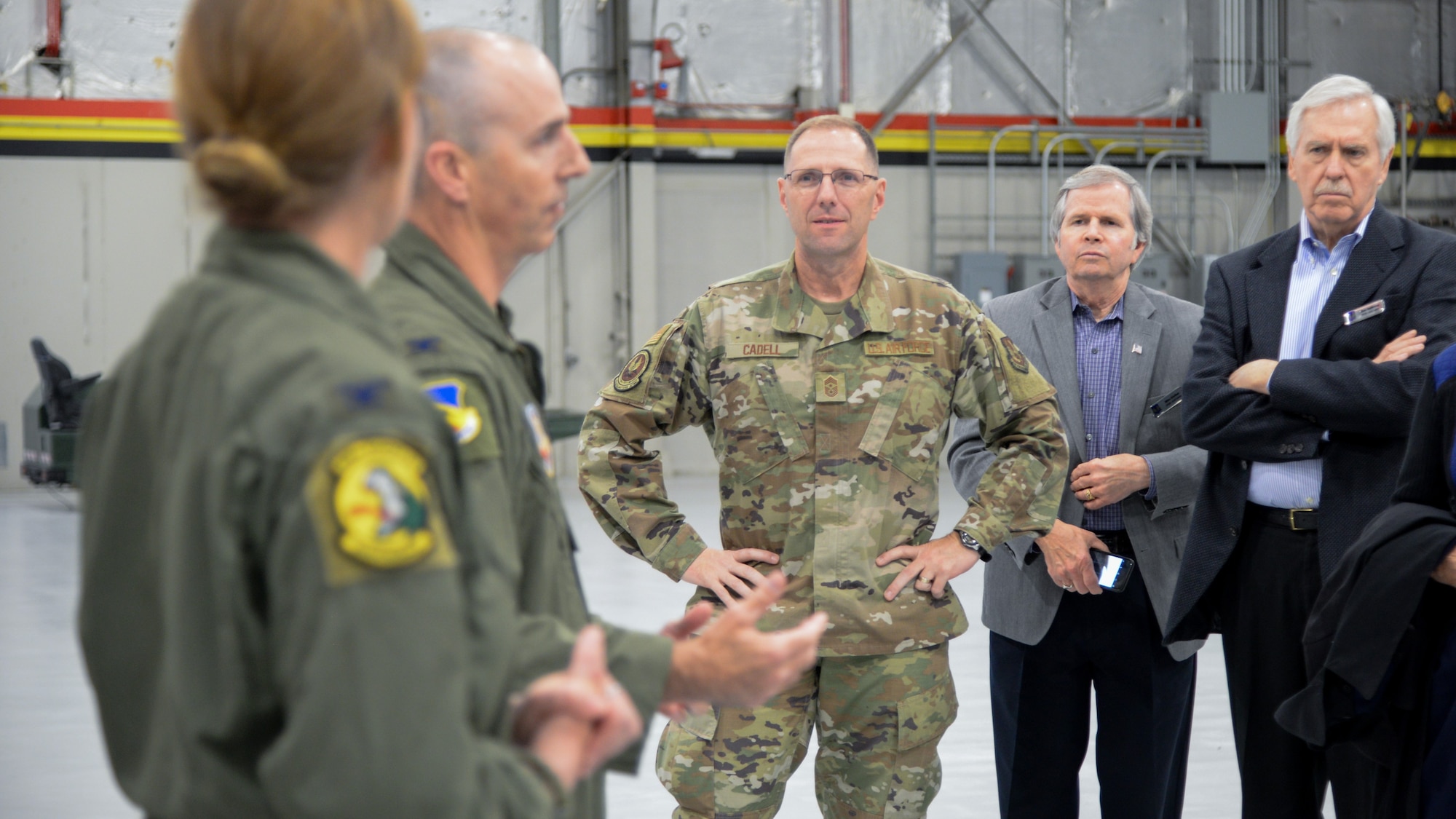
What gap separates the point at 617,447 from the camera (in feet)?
8.41

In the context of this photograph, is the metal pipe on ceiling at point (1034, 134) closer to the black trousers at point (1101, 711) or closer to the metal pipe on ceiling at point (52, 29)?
the metal pipe on ceiling at point (52, 29)

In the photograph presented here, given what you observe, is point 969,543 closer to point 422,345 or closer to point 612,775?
point 422,345

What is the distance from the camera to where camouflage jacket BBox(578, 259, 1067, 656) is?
8.20ft

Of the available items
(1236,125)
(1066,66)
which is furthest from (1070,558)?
(1236,125)

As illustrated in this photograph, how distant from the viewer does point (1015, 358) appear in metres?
2.63

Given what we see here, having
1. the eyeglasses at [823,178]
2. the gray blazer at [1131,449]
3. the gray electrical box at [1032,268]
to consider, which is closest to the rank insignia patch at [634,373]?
the eyeglasses at [823,178]

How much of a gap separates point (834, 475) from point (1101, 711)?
0.97 meters

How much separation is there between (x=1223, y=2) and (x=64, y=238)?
35.0 feet

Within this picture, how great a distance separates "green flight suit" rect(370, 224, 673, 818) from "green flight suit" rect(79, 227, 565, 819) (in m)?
0.22

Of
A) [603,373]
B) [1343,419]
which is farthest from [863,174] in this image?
[603,373]

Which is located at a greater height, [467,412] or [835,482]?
[467,412]

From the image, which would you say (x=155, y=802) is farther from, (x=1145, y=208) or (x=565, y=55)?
(x=565, y=55)

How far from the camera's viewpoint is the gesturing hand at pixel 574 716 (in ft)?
3.16

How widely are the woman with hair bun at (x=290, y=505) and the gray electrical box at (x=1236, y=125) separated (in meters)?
11.7
